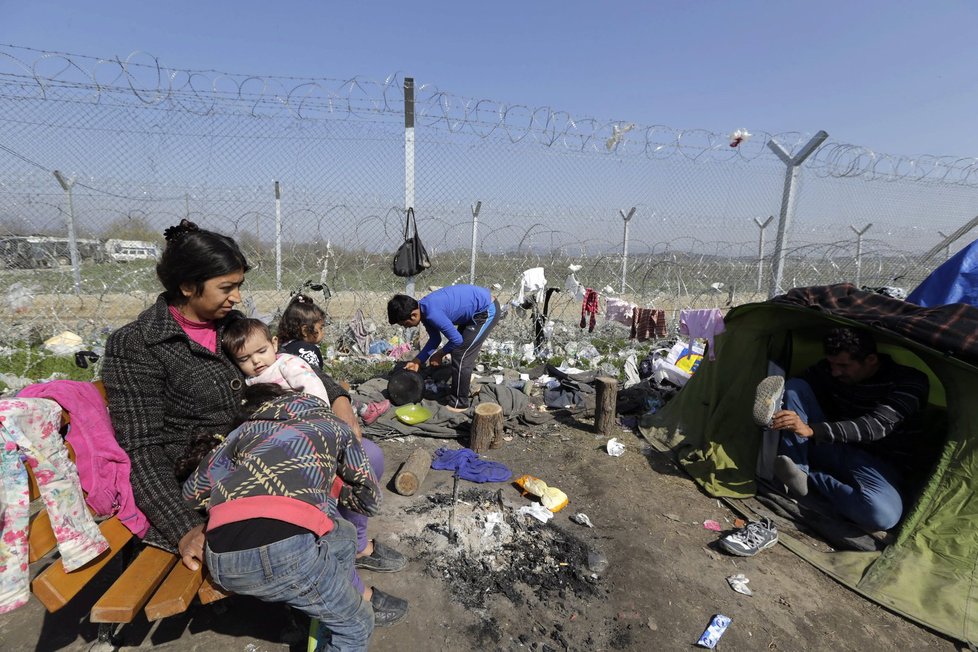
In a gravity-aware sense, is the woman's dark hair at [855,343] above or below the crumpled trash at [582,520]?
above

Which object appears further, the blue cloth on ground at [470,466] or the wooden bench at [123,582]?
the blue cloth on ground at [470,466]

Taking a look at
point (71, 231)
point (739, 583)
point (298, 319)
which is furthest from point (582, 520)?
point (71, 231)

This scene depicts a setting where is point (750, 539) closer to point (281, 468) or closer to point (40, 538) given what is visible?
point (281, 468)

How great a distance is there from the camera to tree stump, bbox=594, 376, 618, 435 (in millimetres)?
4484

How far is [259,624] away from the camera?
227cm

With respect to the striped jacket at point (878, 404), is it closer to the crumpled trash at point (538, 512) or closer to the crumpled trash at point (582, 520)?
the crumpled trash at point (582, 520)

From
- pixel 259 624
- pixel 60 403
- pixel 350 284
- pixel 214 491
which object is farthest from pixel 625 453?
pixel 350 284

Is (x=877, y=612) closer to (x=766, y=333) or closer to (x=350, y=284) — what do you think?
(x=766, y=333)

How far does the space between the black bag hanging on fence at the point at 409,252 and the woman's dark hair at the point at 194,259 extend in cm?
407

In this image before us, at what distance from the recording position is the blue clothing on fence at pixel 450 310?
4.59 m

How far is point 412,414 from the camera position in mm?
4570

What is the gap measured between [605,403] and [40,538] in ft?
12.7

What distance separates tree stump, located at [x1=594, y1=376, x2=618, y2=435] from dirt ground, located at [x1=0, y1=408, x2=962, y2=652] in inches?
39.9

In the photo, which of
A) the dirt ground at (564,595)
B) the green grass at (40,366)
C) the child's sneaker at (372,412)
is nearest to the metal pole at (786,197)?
the dirt ground at (564,595)
